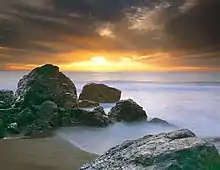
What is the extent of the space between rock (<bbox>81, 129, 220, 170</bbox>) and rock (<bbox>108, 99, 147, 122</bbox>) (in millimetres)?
6955

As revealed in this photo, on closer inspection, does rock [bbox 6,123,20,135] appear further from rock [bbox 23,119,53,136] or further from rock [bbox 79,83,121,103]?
rock [bbox 79,83,121,103]

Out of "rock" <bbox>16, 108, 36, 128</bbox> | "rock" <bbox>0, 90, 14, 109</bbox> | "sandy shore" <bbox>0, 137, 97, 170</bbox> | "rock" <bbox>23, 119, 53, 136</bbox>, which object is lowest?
"sandy shore" <bbox>0, 137, 97, 170</bbox>

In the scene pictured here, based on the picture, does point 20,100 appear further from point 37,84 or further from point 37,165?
point 37,165

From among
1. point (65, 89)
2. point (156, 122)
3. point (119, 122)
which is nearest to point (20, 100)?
point (65, 89)

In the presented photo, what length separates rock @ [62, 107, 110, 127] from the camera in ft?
30.1

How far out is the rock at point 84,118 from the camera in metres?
9.16

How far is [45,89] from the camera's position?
10.1 meters

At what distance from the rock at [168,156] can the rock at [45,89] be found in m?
6.93

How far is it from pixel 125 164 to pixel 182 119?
10.4 meters

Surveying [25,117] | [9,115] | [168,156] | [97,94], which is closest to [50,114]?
[25,117]

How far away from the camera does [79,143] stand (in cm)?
765

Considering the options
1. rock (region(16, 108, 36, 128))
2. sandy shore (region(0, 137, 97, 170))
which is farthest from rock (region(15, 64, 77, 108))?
sandy shore (region(0, 137, 97, 170))

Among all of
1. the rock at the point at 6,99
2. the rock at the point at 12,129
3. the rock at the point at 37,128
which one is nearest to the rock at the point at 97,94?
the rock at the point at 6,99

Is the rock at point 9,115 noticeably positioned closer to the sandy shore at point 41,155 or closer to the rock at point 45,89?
the rock at point 45,89
